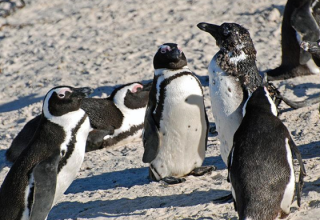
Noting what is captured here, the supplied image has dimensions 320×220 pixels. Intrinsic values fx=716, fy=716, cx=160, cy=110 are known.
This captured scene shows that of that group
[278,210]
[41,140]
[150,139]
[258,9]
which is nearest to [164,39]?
[258,9]

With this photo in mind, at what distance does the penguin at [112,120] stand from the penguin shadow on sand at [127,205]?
1.50 metres

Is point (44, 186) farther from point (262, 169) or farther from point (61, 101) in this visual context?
point (262, 169)

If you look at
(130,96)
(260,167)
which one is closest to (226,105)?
(260,167)

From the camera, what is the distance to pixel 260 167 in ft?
13.5

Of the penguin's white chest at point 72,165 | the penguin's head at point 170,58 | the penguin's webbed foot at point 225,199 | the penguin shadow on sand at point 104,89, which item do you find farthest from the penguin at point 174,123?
the penguin shadow on sand at point 104,89

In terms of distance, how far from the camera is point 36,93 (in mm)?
8125

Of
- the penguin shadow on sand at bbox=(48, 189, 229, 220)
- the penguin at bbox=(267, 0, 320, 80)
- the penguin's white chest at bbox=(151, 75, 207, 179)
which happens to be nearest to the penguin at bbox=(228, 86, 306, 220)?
the penguin shadow on sand at bbox=(48, 189, 229, 220)

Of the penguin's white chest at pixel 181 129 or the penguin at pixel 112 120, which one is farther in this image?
the penguin at pixel 112 120

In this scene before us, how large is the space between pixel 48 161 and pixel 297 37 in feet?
13.8

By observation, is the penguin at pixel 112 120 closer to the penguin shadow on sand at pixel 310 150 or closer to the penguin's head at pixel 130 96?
the penguin's head at pixel 130 96

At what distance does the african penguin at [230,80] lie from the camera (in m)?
5.11

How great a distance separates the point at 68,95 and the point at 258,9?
5.14 meters

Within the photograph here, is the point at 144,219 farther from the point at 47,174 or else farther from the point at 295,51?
the point at 295,51

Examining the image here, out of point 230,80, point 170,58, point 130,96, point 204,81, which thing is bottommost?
point 204,81
